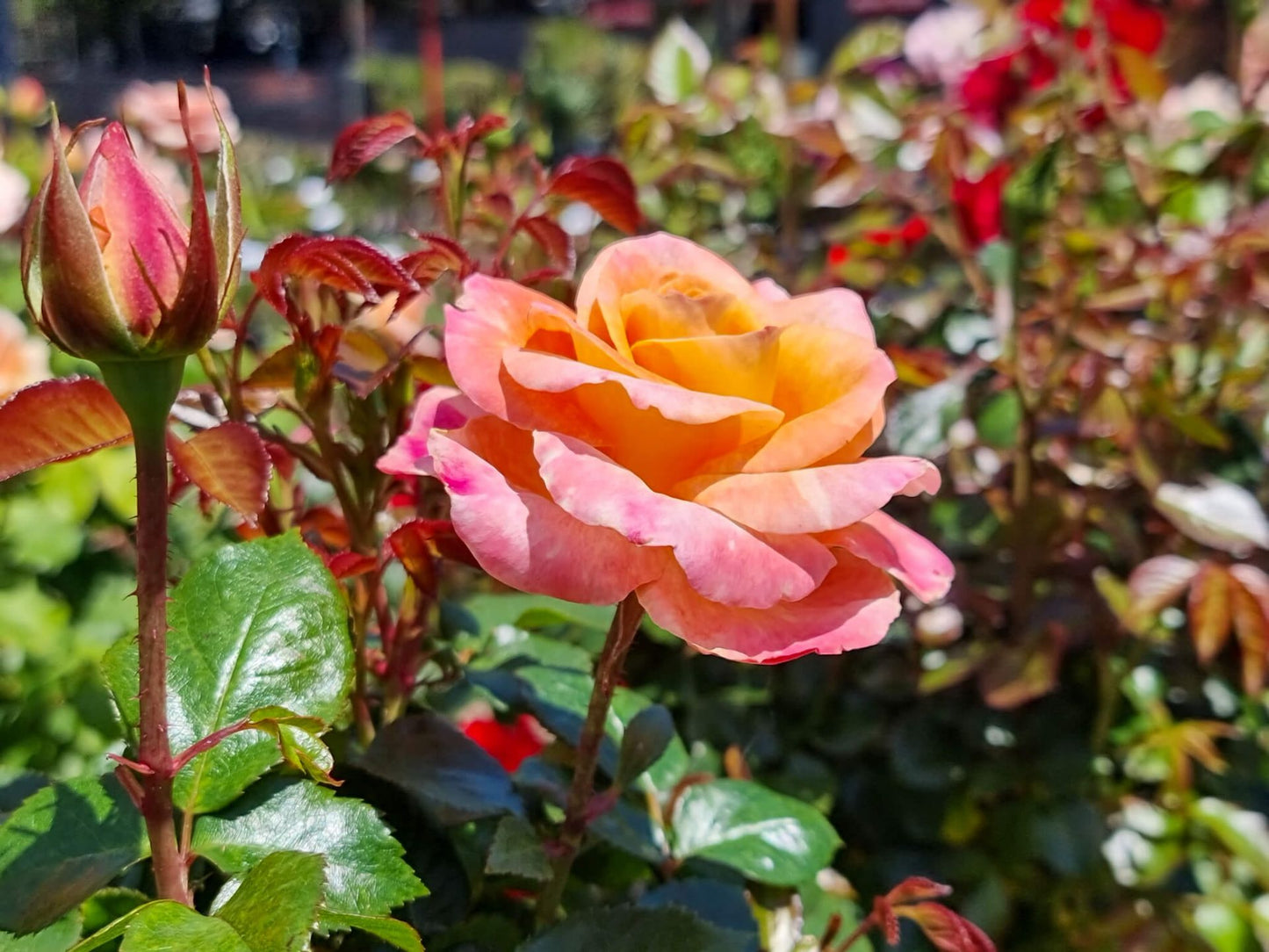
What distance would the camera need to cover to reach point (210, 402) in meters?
0.40

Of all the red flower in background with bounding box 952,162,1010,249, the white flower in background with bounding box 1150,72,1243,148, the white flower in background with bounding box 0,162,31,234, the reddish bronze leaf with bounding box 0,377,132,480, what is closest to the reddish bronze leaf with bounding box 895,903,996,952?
the reddish bronze leaf with bounding box 0,377,132,480

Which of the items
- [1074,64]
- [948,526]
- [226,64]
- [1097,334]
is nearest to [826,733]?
[948,526]

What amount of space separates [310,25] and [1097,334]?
617 inches

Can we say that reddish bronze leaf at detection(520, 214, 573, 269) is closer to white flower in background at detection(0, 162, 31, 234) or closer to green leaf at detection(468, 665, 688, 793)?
green leaf at detection(468, 665, 688, 793)

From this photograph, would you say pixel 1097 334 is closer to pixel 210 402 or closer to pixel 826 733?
pixel 826 733

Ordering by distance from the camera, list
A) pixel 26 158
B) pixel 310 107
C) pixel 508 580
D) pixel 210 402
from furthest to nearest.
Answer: pixel 310 107 → pixel 26 158 → pixel 210 402 → pixel 508 580

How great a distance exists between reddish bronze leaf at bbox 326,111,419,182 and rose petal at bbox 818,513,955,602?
251mm

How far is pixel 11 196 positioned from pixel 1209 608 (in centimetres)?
122

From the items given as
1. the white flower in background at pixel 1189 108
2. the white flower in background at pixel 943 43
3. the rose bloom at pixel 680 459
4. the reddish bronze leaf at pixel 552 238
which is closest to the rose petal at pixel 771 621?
the rose bloom at pixel 680 459

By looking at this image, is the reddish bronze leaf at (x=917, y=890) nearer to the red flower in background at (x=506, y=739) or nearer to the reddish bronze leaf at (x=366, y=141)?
the red flower in background at (x=506, y=739)

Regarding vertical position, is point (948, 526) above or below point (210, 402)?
below

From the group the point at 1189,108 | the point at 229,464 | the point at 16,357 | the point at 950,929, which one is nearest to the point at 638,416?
the point at 229,464

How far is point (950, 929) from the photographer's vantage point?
1.23ft

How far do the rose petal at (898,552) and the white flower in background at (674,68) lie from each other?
85 centimetres
